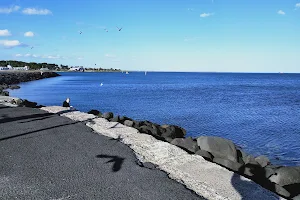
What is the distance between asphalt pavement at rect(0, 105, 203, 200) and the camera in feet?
17.6

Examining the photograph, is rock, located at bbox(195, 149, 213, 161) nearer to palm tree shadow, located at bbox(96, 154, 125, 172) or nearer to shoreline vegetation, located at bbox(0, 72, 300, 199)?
shoreline vegetation, located at bbox(0, 72, 300, 199)

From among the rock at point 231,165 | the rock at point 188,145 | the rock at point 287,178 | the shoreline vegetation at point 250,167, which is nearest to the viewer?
the shoreline vegetation at point 250,167

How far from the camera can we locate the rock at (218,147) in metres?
9.22

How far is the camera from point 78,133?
1002 centimetres

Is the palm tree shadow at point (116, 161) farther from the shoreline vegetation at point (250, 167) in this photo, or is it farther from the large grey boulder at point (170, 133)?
the large grey boulder at point (170, 133)

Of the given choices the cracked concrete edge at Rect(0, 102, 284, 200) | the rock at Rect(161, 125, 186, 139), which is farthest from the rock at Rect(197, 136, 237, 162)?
the rock at Rect(161, 125, 186, 139)

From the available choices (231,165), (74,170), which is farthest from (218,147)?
(74,170)

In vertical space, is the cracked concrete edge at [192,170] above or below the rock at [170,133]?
above

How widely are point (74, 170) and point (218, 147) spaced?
476 cm

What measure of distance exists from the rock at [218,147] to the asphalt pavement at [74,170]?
8.47 feet

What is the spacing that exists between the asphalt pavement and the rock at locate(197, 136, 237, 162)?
2.58 m

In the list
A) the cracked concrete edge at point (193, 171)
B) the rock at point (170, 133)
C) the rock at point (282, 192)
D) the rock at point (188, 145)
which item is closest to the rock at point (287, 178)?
the rock at point (282, 192)

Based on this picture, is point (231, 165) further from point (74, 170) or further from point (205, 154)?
point (74, 170)

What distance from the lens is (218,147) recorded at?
9508 mm
